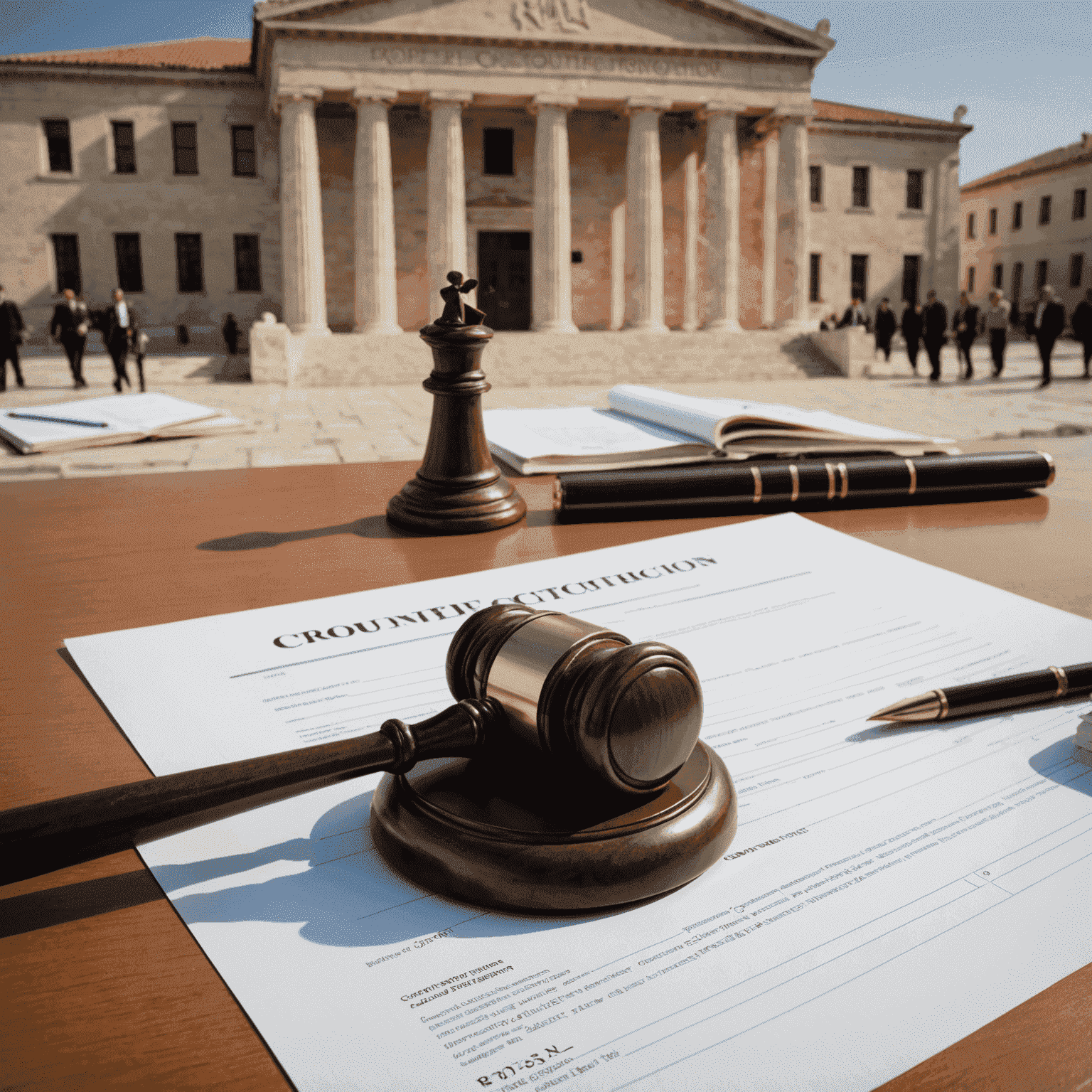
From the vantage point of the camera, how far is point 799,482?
158cm

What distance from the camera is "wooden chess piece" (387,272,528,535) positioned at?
146 centimetres

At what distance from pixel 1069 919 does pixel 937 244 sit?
125 feet

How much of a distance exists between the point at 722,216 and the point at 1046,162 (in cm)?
2528

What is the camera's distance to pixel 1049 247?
1667 inches

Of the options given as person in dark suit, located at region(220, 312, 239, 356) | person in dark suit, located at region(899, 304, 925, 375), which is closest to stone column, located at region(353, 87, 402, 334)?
person in dark suit, located at region(220, 312, 239, 356)

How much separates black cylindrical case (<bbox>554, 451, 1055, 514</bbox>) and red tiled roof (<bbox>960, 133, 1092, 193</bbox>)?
45.3m

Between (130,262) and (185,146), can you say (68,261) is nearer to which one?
(130,262)

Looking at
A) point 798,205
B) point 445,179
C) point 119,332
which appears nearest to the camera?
point 119,332

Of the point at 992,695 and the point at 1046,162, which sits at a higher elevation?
the point at 1046,162

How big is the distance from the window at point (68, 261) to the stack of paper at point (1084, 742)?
99.4ft

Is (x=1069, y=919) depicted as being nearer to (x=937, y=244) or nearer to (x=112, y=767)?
(x=112, y=767)

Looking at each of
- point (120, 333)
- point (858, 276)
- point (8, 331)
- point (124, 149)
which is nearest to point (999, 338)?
point (120, 333)

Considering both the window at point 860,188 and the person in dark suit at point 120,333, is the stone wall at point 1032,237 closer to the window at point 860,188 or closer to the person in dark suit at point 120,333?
the window at point 860,188

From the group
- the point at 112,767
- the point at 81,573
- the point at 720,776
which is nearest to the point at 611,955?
the point at 720,776
